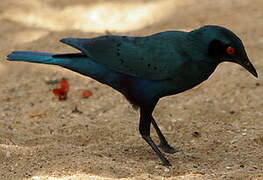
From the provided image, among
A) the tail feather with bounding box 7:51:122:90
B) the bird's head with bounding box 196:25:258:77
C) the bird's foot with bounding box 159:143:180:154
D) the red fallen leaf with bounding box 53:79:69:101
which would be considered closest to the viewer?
the bird's head with bounding box 196:25:258:77

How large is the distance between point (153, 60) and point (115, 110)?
1.45 meters

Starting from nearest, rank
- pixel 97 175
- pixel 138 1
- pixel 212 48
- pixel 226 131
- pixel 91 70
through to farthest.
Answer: pixel 97 175 → pixel 212 48 → pixel 91 70 → pixel 226 131 → pixel 138 1

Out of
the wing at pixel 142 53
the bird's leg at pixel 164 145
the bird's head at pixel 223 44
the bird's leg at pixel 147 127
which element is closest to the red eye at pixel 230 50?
the bird's head at pixel 223 44

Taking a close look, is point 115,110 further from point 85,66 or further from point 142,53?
point 142,53

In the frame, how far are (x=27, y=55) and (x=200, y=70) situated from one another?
1.39 metres

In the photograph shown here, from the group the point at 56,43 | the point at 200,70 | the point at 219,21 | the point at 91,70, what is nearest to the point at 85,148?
the point at 91,70

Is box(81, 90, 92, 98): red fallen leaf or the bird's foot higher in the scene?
box(81, 90, 92, 98): red fallen leaf

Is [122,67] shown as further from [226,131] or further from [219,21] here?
[219,21]

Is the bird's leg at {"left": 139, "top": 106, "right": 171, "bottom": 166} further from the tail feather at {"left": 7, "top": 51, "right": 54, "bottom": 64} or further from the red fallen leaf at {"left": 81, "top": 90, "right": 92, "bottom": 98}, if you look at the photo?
the red fallen leaf at {"left": 81, "top": 90, "right": 92, "bottom": 98}

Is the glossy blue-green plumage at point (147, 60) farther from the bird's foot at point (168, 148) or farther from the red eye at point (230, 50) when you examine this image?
the bird's foot at point (168, 148)

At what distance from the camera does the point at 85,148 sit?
4.92 meters

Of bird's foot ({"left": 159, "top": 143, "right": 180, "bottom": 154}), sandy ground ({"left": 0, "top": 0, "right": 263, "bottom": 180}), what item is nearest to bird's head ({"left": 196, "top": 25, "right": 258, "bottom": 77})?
sandy ground ({"left": 0, "top": 0, "right": 263, "bottom": 180})

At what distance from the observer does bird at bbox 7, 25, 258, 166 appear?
448 centimetres

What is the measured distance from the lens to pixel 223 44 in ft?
14.5
